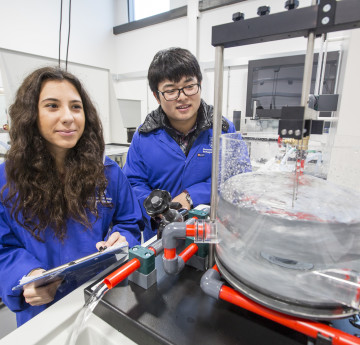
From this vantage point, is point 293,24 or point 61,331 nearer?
point 293,24

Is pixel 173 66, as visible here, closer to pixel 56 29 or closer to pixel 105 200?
pixel 105 200

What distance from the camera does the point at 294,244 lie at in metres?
0.39

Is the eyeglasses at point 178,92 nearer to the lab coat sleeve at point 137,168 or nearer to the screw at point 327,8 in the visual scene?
the lab coat sleeve at point 137,168

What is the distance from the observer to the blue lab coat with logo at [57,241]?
0.76 m

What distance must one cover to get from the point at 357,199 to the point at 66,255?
0.97m

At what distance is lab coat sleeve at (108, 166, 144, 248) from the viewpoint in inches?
41.4

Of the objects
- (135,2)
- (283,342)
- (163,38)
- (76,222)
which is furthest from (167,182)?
(135,2)

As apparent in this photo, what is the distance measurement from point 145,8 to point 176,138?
159 inches

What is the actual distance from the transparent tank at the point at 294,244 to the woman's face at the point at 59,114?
65 cm

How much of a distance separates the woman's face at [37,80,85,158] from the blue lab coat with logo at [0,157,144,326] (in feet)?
0.68

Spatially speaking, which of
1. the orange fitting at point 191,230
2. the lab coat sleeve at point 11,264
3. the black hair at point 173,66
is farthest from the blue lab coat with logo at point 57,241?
the black hair at point 173,66

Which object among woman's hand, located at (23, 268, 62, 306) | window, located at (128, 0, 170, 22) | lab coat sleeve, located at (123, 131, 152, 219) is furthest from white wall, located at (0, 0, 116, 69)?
woman's hand, located at (23, 268, 62, 306)

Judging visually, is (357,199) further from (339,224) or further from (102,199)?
(102,199)

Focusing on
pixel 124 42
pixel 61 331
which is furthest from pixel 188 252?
pixel 124 42
